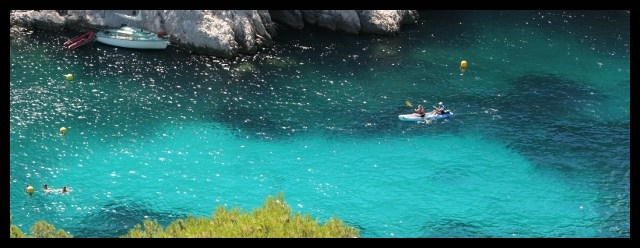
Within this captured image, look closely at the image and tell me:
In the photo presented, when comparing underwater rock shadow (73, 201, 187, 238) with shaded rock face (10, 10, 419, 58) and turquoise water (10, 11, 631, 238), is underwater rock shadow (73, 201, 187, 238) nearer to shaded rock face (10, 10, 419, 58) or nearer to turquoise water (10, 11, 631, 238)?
turquoise water (10, 11, 631, 238)

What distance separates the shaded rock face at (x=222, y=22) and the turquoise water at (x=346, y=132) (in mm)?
1295

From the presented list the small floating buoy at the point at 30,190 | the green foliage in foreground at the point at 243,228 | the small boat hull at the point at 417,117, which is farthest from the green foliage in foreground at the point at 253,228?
the small boat hull at the point at 417,117

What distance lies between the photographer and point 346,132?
6731 centimetres

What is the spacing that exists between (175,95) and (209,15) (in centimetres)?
1075

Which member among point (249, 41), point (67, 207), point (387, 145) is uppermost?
point (249, 41)

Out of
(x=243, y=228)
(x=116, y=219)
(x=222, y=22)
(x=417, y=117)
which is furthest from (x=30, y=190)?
(x=417, y=117)

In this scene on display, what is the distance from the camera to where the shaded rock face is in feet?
257

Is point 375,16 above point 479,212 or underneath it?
above

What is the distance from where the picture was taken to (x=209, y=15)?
7850cm

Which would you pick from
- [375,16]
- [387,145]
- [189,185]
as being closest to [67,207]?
[189,185]

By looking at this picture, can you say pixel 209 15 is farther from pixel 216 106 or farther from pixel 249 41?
pixel 216 106

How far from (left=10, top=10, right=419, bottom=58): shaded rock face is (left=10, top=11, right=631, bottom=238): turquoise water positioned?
129cm

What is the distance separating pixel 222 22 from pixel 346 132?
19.6 metres

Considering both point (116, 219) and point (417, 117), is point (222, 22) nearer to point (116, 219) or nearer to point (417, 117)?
point (417, 117)
